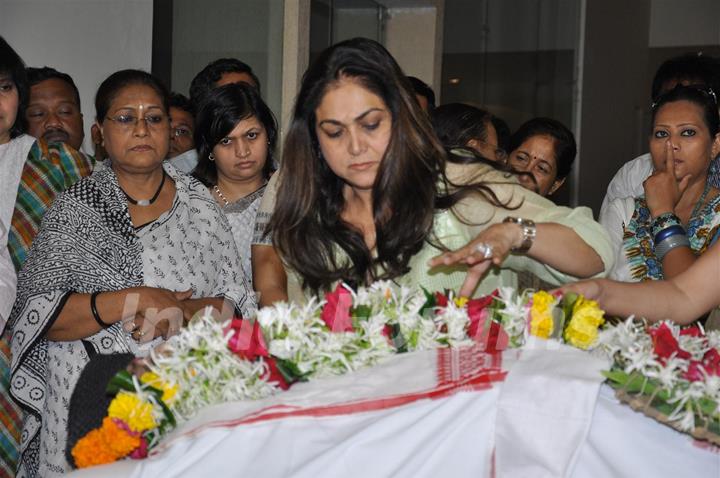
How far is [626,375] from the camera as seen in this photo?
1.56 m

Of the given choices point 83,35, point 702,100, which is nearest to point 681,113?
point 702,100

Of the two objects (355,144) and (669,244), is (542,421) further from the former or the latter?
(669,244)

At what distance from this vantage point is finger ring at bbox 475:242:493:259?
192 centimetres

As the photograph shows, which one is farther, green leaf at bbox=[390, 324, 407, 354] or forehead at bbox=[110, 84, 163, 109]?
forehead at bbox=[110, 84, 163, 109]

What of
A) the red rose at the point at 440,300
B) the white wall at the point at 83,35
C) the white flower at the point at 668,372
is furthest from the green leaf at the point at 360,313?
the white wall at the point at 83,35

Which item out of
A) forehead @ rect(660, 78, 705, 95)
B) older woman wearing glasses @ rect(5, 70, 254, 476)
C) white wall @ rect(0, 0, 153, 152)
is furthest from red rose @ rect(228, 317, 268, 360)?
white wall @ rect(0, 0, 153, 152)

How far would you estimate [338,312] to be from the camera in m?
1.76

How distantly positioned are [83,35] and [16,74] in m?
1.61

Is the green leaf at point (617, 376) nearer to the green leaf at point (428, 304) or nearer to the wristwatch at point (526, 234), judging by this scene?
the green leaf at point (428, 304)

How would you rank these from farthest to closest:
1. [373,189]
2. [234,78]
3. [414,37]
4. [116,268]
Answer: [414,37]
[234,78]
[116,268]
[373,189]

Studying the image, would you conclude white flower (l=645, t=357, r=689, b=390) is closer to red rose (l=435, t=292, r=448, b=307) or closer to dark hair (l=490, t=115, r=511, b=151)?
red rose (l=435, t=292, r=448, b=307)

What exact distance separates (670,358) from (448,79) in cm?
581

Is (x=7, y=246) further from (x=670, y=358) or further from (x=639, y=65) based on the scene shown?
(x=639, y=65)

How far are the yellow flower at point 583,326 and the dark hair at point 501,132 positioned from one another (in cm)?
208
